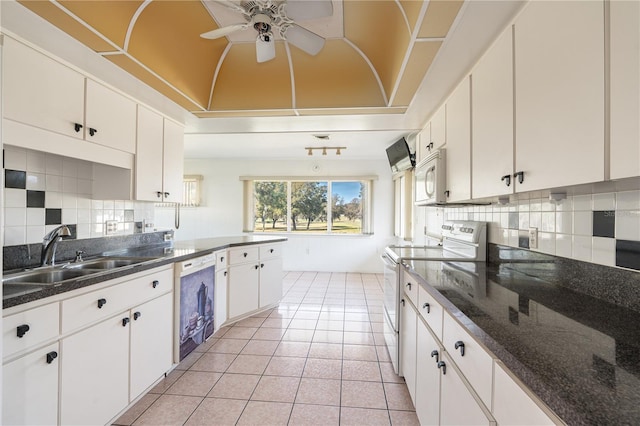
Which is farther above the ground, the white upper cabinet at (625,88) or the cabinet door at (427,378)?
the white upper cabinet at (625,88)

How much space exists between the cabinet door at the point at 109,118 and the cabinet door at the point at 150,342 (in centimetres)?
123

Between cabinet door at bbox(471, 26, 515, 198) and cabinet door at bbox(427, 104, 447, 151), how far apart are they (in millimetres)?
494

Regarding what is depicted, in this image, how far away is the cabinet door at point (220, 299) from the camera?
271 cm

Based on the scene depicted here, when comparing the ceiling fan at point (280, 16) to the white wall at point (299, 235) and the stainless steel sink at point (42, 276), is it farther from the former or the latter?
the white wall at point (299, 235)

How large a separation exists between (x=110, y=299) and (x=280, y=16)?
1.92 meters

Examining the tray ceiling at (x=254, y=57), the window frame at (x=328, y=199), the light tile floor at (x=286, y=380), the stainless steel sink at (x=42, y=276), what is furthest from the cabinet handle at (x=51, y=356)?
the window frame at (x=328, y=199)

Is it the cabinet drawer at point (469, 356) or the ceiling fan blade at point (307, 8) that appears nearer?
the cabinet drawer at point (469, 356)

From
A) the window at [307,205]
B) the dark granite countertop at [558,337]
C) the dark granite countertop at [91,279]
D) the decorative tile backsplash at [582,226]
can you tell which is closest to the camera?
the dark granite countertop at [558,337]

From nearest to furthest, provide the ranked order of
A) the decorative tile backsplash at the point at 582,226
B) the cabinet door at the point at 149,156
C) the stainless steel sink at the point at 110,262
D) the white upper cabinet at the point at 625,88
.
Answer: the white upper cabinet at the point at 625,88 → the decorative tile backsplash at the point at 582,226 → the stainless steel sink at the point at 110,262 → the cabinet door at the point at 149,156

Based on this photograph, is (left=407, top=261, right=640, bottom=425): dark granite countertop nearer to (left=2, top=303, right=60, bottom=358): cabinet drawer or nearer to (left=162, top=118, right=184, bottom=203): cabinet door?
(left=2, top=303, right=60, bottom=358): cabinet drawer

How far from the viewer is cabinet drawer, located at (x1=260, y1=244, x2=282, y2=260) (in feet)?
10.9

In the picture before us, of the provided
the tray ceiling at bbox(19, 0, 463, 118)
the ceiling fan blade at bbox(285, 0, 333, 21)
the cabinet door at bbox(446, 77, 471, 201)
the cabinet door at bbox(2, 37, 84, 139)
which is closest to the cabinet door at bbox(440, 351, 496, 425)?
the cabinet door at bbox(446, 77, 471, 201)

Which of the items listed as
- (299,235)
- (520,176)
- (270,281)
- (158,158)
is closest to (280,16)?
(520,176)

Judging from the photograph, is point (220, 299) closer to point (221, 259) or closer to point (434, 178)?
point (221, 259)
